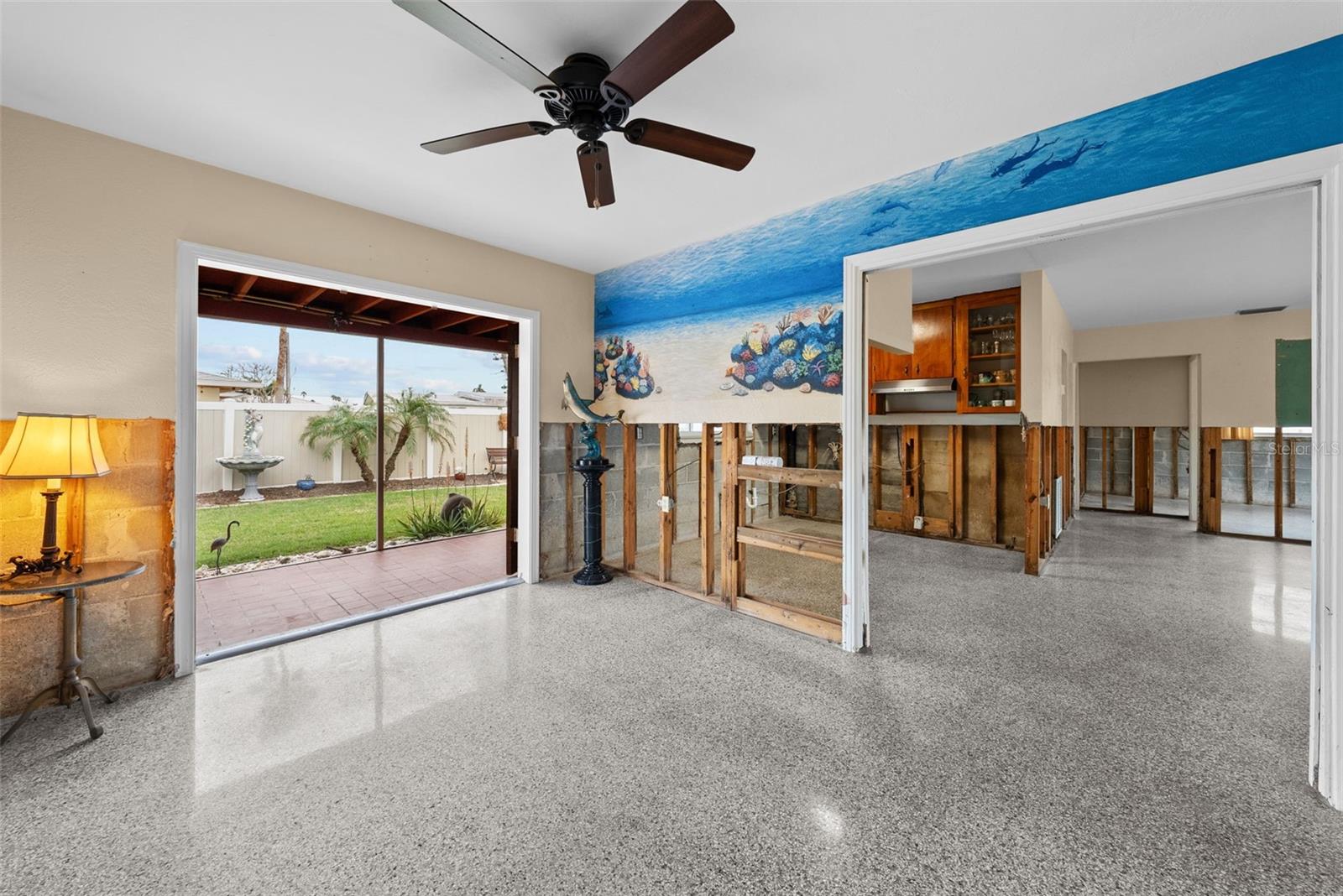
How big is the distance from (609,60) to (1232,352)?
26.9 feet

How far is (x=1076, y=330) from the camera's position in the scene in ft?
22.5

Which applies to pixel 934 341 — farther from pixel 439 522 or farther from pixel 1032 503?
pixel 439 522

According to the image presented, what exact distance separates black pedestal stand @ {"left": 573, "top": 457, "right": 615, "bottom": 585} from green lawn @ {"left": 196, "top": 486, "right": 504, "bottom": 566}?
3.14m

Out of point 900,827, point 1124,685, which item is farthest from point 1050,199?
point 900,827

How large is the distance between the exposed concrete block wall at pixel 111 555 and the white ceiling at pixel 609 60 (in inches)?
58.4

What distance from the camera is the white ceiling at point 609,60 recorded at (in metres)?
1.65

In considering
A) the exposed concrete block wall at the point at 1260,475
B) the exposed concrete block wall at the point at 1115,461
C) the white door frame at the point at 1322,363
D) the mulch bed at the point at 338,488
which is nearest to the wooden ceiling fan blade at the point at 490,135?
the white door frame at the point at 1322,363

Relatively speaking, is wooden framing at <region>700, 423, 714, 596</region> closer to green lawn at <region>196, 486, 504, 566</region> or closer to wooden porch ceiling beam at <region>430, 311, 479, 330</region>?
wooden porch ceiling beam at <region>430, 311, 479, 330</region>

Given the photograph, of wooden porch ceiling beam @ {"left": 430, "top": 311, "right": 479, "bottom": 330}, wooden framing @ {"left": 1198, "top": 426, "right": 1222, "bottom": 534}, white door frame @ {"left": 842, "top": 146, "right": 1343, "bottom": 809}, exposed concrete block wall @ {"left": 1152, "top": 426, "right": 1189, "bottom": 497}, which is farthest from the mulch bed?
exposed concrete block wall @ {"left": 1152, "top": 426, "right": 1189, "bottom": 497}

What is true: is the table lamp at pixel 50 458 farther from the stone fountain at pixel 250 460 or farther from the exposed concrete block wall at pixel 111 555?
the stone fountain at pixel 250 460

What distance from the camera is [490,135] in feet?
6.15

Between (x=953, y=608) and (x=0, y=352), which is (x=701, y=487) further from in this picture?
(x=0, y=352)

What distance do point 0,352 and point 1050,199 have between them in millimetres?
4650

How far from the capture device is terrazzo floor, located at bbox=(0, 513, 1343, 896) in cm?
144
